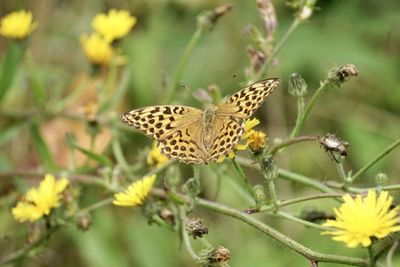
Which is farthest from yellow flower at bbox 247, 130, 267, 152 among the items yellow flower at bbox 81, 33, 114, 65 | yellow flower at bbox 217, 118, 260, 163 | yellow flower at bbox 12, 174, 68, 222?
yellow flower at bbox 81, 33, 114, 65

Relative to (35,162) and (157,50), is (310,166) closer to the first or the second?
(157,50)

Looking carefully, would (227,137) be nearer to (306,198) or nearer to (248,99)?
(248,99)

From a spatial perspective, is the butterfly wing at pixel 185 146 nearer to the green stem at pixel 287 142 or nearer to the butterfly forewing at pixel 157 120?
the butterfly forewing at pixel 157 120

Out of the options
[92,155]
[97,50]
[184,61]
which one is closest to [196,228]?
[92,155]

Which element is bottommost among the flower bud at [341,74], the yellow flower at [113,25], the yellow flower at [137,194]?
the yellow flower at [137,194]

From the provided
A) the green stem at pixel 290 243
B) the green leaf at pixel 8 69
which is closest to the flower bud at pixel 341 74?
the green stem at pixel 290 243

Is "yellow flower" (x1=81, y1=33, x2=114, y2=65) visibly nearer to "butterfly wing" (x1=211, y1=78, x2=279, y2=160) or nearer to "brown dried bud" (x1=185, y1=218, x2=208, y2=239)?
Result: "butterfly wing" (x1=211, y1=78, x2=279, y2=160)

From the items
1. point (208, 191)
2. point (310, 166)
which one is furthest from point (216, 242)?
point (310, 166)
